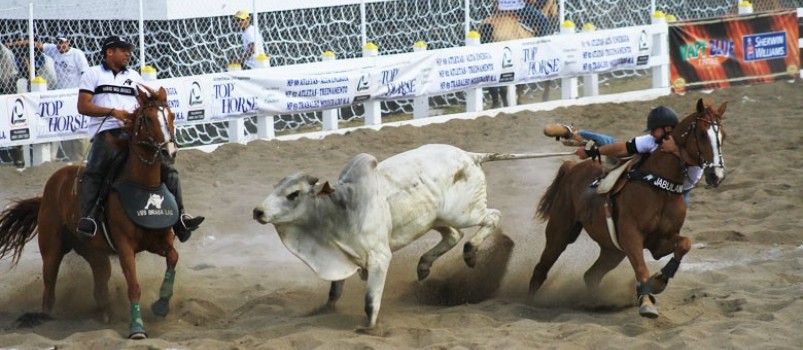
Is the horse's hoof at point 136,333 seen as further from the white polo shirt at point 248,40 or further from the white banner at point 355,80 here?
the white polo shirt at point 248,40

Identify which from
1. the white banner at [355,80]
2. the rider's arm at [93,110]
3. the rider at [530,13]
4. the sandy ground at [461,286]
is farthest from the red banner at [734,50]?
the rider's arm at [93,110]

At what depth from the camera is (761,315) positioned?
7.98m

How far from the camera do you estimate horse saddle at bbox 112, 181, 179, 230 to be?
26.3 ft

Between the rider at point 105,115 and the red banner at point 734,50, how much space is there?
11.8 m

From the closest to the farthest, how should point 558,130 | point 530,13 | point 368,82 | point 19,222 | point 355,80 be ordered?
point 558,130 → point 19,222 → point 355,80 → point 368,82 → point 530,13

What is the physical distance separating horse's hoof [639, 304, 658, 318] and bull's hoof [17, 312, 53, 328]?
3972mm

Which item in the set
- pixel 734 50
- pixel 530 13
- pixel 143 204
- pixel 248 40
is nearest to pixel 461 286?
pixel 143 204

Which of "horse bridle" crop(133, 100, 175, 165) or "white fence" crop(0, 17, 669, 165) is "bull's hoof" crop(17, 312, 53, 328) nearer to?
"horse bridle" crop(133, 100, 175, 165)

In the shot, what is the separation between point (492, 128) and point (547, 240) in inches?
262

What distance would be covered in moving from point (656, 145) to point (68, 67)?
843 cm

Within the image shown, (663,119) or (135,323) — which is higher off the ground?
(663,119)

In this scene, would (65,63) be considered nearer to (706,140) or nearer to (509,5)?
(509,5)

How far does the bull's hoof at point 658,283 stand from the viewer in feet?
26.7

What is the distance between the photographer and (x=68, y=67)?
14523 millimetres
